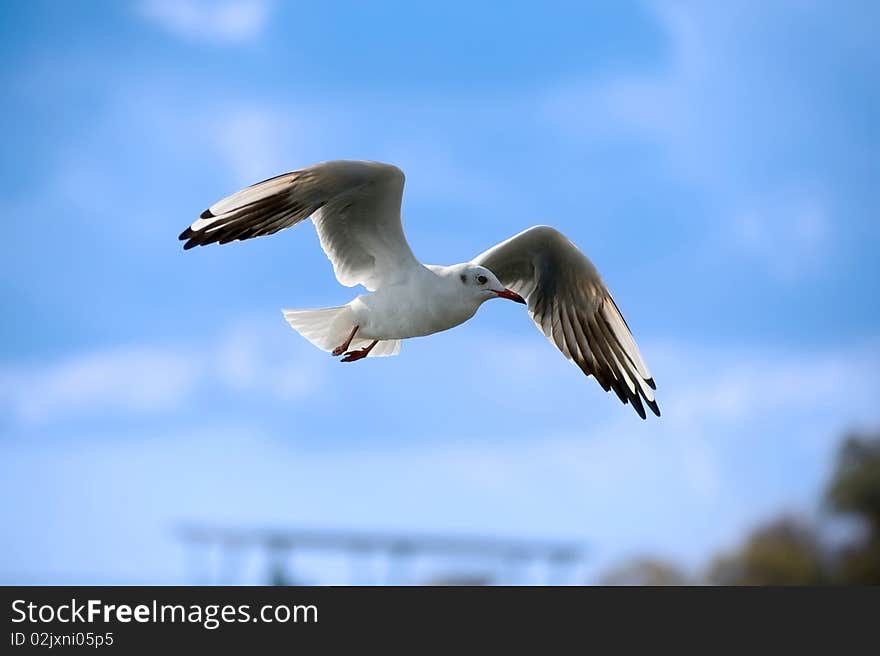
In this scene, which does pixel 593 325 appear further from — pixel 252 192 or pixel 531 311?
pixel 252 192

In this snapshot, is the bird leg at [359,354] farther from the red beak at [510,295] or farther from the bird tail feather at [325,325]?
the red beak at [510,295]

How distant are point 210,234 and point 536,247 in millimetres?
1288

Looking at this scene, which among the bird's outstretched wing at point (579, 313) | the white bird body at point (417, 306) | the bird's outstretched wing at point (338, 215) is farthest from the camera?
the bird's outstretched wing at point (579, 313)

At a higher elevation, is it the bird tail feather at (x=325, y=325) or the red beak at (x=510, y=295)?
the bird tail feather at (x=325, y=325)

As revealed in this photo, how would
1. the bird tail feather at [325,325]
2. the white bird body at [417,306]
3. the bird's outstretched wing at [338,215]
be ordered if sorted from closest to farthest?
the bird's outstretched wing at [338,215], the white bird body at [417,306], the bird tail feather at [325,325]

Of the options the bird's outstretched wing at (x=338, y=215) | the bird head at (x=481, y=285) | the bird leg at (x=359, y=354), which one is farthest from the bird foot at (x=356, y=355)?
the bird head at (x=481, y=285)

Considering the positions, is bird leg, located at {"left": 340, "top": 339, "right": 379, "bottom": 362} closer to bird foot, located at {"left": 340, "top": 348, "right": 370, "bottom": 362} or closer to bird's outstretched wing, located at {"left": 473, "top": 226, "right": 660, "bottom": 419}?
bird foot, located at {"left": 340, "top": 348, "right": 370, "bottom": 362}

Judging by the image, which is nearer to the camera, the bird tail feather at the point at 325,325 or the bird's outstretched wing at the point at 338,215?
the bird's outstretched wing at the point at 338,215

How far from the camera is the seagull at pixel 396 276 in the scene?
4.14m

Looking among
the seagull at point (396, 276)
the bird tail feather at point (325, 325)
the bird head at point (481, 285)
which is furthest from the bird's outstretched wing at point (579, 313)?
the bird tail feather at point (325, 325)

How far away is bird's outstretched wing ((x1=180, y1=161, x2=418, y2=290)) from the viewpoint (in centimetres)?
409

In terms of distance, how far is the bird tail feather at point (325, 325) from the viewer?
4.38 metres
